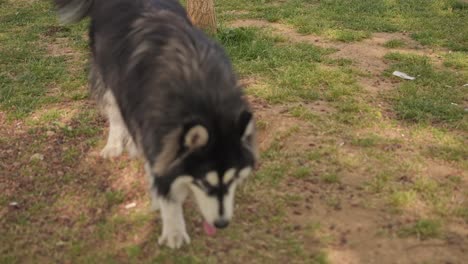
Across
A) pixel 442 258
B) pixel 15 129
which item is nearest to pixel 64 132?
pixel 15 129

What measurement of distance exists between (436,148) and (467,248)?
1.42m

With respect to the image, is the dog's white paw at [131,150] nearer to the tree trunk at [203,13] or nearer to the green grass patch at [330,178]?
the green grass patch at [330,178]

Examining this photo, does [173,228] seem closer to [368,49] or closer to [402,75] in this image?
[402,75]

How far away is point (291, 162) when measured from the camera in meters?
4.32

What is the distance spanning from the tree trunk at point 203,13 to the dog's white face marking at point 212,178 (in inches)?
179

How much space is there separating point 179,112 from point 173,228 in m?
0.96

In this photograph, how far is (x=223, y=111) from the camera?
2.88 metres

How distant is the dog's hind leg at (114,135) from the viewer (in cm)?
446

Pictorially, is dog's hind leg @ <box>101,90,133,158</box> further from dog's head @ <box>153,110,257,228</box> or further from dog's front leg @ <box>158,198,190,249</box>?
dog's head @ <box>153,110,257,228</box>

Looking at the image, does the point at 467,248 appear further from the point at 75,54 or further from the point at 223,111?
the point at 75,54

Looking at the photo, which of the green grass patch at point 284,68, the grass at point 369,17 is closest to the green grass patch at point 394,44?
the grass at point 369,17

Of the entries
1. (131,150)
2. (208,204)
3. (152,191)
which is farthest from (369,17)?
(208,204)

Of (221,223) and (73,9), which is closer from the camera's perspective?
(221,223)

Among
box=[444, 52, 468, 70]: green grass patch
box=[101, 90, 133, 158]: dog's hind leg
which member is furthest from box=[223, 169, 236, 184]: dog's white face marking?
box=[444, 52, 468, 70]: green grass patch
